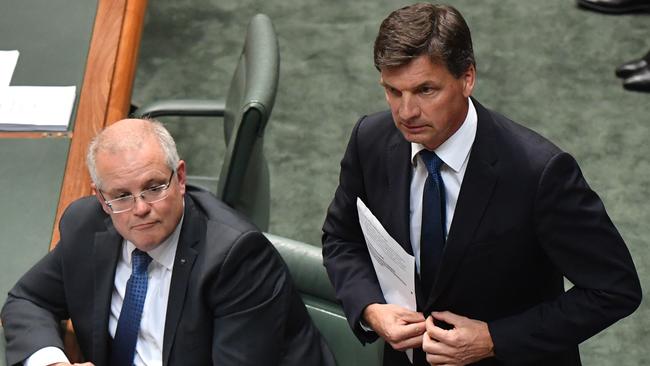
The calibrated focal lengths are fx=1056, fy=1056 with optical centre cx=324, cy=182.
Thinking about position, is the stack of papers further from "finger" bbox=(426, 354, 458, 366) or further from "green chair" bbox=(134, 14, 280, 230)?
"finger" bbox=(426, 354, 458, 366)

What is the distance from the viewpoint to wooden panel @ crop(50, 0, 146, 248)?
3.01m

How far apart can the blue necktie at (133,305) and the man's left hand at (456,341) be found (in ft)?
2.38

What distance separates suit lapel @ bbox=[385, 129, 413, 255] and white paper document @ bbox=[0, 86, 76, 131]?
1436 millimetres

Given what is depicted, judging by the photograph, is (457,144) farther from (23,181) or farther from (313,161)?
(313,161)

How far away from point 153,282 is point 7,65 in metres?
1.35

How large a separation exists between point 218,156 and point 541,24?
1743 mm

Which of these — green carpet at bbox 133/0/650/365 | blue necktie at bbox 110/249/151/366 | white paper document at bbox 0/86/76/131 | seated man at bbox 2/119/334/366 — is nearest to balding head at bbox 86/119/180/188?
seated man at bbox 2/119/334/366

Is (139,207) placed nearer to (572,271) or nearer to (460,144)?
(460,144)

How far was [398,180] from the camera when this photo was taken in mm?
2102

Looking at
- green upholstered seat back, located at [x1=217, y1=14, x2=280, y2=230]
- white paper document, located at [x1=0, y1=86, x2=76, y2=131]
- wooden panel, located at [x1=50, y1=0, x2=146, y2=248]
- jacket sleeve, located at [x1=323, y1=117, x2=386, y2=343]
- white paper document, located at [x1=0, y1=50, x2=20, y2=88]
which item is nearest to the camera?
jacket sleeve, located at [x1=323, y1=117, x2=386, y2=343]

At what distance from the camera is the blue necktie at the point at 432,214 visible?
2.04 meters

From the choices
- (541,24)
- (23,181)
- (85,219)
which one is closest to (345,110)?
(541,24)

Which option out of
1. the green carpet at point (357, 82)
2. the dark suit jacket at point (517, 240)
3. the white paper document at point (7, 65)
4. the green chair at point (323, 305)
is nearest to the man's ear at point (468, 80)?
the dark suit jacket at point (517, 240)

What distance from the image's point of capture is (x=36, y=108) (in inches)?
128
